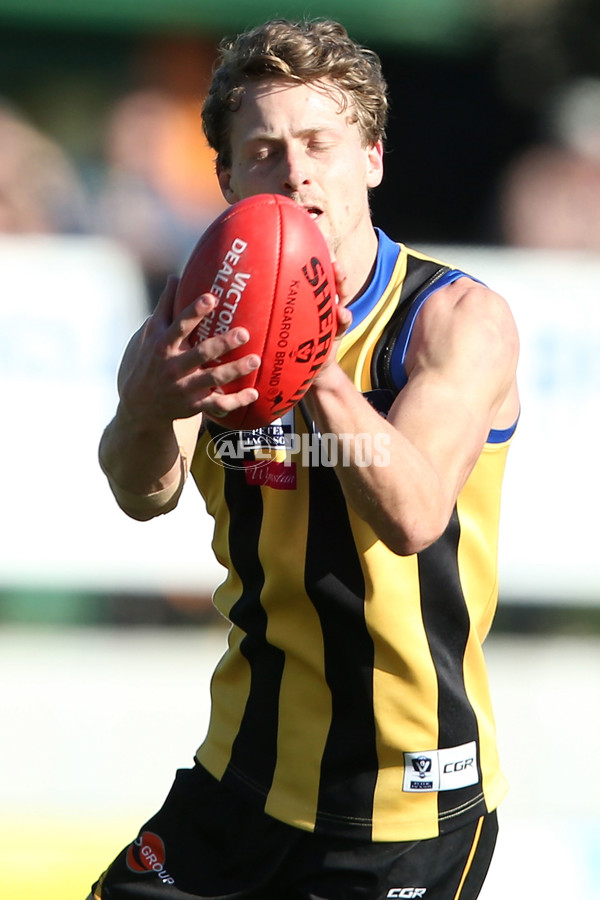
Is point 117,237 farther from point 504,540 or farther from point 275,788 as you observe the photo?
point 275,788

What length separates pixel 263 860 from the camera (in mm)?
2568

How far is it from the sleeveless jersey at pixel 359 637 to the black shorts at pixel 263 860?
0.12 ft

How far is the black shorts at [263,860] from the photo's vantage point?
2.50 metres

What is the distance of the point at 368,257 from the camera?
107 inches

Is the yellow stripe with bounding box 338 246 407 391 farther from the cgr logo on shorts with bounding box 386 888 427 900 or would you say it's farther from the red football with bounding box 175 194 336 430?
the cgr logo on shorts with bounding box 386 888 427 900

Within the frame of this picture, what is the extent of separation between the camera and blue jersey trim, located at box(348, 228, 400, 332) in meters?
2.61

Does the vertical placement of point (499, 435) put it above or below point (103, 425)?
below

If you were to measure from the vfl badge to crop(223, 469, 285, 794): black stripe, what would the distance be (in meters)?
0.29

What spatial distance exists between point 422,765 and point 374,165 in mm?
1325

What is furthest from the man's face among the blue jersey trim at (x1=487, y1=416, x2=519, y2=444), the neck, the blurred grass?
the blurred grass

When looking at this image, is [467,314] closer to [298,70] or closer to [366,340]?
[366,340]

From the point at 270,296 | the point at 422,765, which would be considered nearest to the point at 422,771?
the point at 422,765

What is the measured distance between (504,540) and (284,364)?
4244mm

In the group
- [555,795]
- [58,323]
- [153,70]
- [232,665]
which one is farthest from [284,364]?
[153,70]
